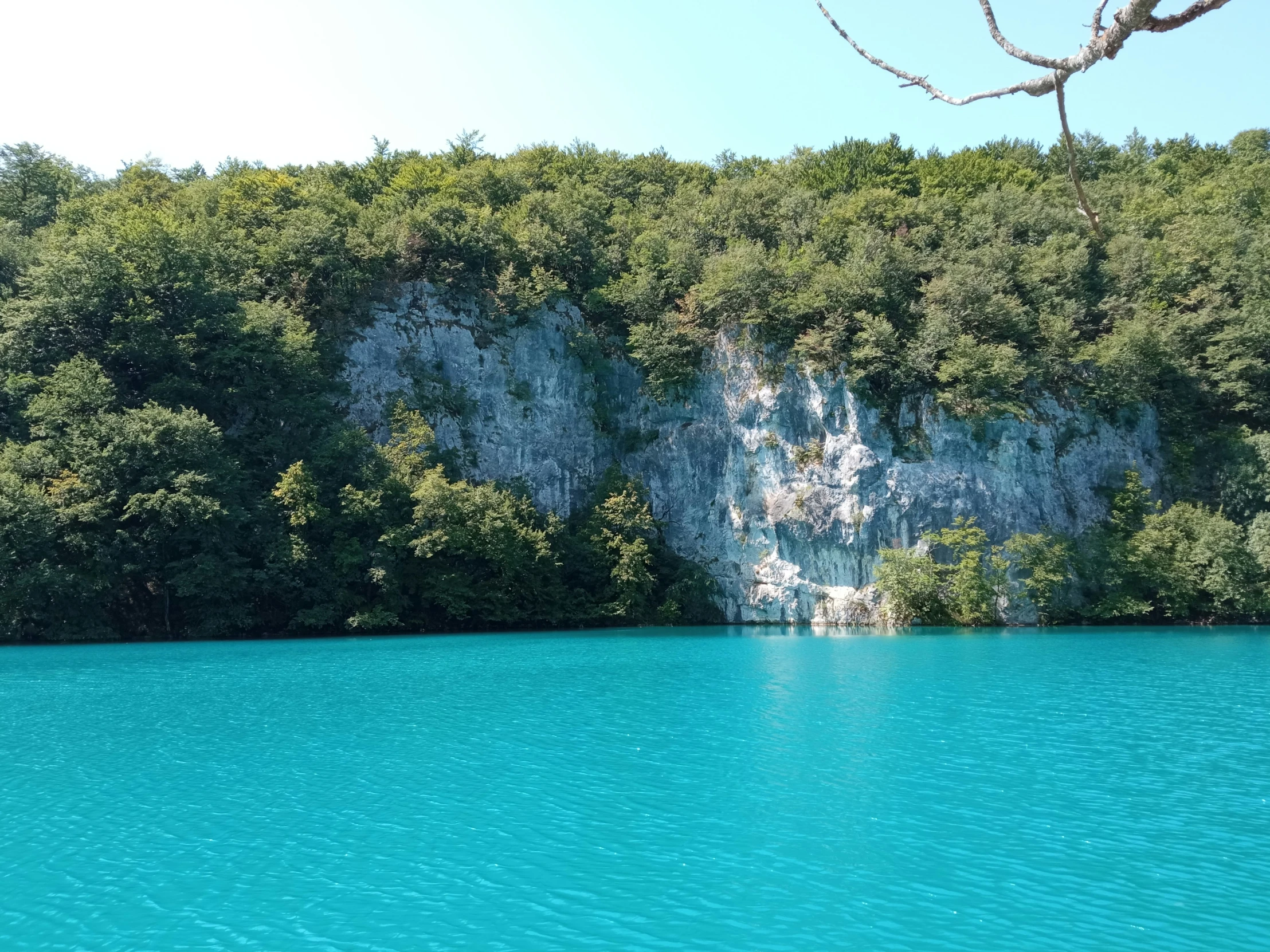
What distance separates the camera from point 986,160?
6988 centimetres

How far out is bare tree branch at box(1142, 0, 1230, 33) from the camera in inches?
136

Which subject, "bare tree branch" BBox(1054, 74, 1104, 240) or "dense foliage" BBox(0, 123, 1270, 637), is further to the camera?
"dense foliage" BBox(0, 123, 1270, 637)

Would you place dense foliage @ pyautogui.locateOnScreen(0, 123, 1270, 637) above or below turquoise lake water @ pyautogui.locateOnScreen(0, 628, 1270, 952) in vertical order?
above

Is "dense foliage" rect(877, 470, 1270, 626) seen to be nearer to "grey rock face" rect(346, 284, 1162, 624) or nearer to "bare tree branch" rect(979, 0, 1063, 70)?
"grey rock face" rect(346, 284, 1162, 624)

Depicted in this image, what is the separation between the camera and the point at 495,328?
55969 mm

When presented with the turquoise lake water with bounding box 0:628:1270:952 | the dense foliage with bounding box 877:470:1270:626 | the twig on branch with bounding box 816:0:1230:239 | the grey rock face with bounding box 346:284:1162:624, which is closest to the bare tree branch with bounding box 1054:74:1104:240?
the twig on branch with bounding box 816:0:1230:239

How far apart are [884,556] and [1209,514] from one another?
16.4m

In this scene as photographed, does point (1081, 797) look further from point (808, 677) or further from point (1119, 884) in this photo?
point (808, 677)

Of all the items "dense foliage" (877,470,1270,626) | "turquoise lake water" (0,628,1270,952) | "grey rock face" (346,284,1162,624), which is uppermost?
"grey rock face" (346,284,1162,624)

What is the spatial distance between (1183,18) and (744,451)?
165 ft

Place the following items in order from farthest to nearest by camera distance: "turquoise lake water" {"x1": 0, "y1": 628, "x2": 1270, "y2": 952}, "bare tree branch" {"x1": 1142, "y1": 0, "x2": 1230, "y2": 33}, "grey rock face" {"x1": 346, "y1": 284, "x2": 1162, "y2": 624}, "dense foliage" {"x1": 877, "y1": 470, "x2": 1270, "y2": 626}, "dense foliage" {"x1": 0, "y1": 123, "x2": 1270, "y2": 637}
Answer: "grey rock face" {"x1": 346, "y1": 284, "x2": 1162, "y2": 624} → "dense foliage" {"x1": 877, "y1": 470, "x2": 1270, "y2": 626} → "dense foliage" {"x1": 0, "y1": 123, "x2": 1270, "y2": 637} → "turquoise lake water" {"x1": 0, "y1": 628, "x2": 1270, "y2": 952} → "bare tree branch" {"x1": 1142, "y1": 0, "x2": 1230, "y2": 33}

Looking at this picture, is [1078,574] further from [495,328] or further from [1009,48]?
[1009,48]

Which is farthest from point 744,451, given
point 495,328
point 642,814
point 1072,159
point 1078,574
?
point 1072,159

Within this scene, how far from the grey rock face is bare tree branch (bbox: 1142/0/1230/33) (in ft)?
153
